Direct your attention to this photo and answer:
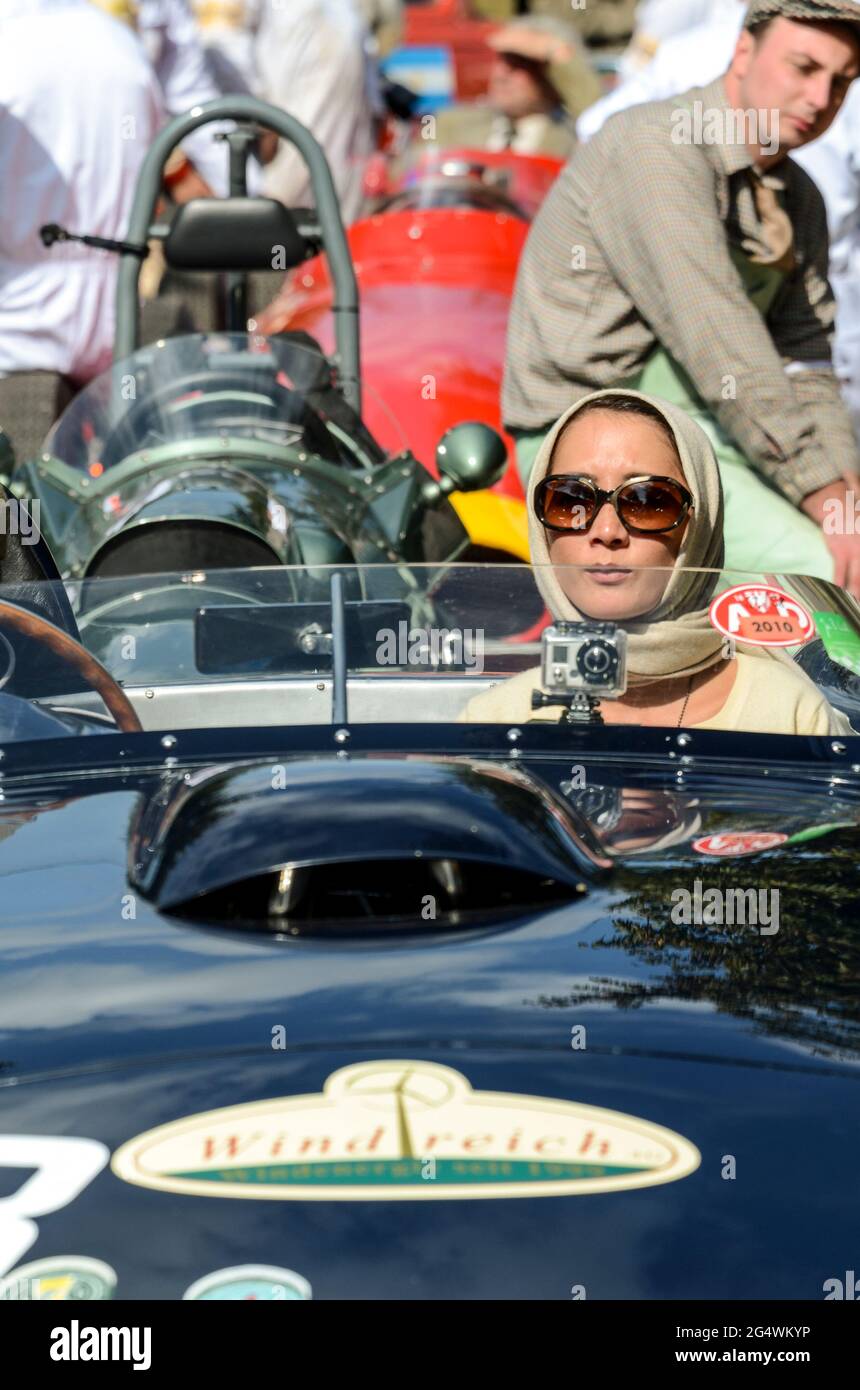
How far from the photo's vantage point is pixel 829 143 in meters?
8.45

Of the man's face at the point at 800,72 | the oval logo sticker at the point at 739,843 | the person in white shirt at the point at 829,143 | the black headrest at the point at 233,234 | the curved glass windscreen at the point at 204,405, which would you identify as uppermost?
the person in white shirt at the point at 829,143

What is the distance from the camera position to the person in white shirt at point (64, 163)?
7.75 meters

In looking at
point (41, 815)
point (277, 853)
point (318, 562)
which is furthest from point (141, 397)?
point (277, 853)

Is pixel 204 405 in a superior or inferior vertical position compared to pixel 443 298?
inferior

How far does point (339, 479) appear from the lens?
4539 mm

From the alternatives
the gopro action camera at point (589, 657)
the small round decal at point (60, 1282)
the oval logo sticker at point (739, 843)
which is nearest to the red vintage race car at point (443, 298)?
the gopro action camera at point (589, 657)

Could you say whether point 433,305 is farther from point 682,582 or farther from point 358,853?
point 358,853

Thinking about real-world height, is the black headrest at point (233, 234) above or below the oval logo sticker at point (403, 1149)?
above

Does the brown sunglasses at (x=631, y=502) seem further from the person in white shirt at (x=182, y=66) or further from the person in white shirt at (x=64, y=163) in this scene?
the person in white shirt at (x=182, y=66)

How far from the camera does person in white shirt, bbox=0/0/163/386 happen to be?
7754mm

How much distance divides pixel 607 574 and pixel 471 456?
1643mm

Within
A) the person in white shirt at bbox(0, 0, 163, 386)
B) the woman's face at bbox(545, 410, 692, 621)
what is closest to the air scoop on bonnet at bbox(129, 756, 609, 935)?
the woman's face at bbox(545, 410, 692, 621)

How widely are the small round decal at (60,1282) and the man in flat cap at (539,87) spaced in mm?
9177

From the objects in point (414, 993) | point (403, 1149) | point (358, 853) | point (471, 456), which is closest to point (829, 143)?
point (471, 456)
